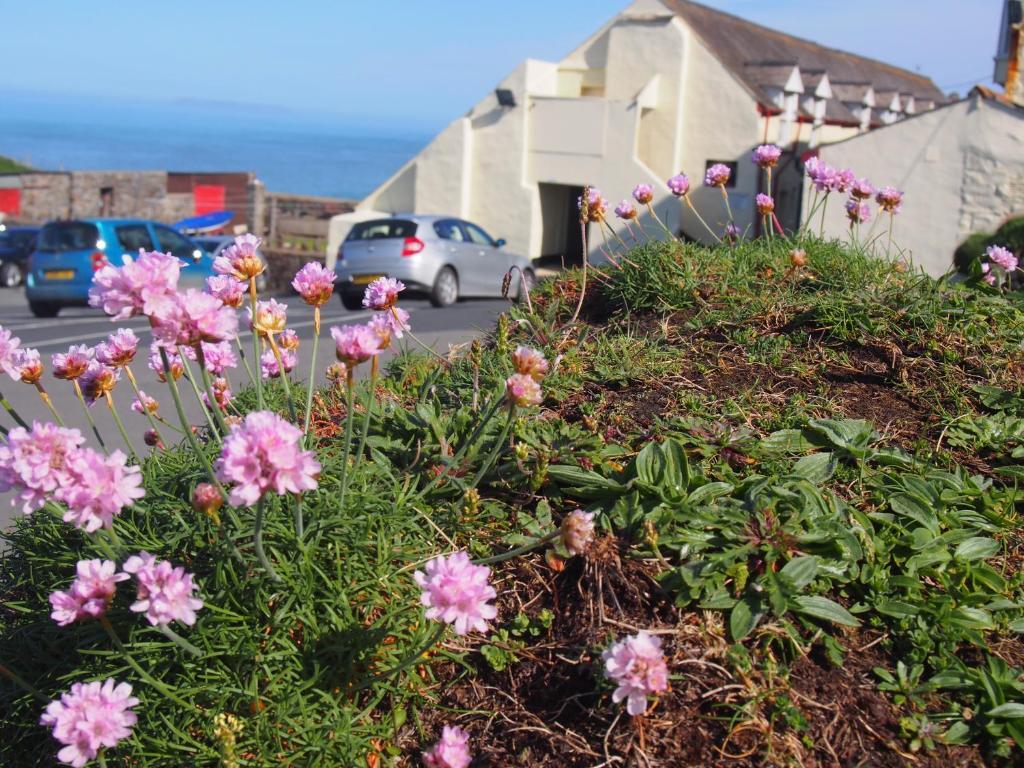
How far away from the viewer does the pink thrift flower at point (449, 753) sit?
2.26 m

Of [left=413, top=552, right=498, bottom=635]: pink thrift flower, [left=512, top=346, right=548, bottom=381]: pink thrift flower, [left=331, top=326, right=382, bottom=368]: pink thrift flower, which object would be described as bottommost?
[left=413, top=552, right=498, bottom=635]: pink thrift flower

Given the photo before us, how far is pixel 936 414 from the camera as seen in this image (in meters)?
3.55

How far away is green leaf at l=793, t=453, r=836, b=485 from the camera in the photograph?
120 inches

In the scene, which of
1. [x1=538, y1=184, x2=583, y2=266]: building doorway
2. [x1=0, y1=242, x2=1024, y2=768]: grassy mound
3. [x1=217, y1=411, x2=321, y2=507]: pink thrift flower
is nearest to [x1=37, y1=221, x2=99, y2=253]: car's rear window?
[x1=538, y1=184, x2=583, y2=266]: building doorway

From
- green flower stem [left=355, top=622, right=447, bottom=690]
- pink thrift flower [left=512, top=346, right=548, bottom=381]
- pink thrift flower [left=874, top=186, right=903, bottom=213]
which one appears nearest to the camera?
green flower stem [left=355, top=622, right=447, bottom=690]

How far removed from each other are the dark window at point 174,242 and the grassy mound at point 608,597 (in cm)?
1802

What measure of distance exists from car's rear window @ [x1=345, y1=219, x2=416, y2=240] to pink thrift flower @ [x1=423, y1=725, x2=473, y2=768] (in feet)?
53.2

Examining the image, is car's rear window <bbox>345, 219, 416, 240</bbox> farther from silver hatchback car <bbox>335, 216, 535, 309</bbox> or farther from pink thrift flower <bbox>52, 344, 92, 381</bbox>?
pink thrift flower <bbox>52, 344, 92, 381</bbox>

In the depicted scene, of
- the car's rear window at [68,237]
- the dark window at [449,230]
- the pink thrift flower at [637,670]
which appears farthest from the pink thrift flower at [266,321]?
the car's rear window at [68,237]

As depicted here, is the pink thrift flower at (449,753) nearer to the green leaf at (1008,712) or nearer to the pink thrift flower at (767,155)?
the green leaf at (1008,712)

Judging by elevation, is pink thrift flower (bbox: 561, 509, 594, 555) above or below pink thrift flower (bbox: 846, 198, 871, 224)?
below

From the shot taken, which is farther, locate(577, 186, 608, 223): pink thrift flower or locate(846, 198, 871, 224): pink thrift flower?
locate(846, 198, 871, 224): pink thrift flower

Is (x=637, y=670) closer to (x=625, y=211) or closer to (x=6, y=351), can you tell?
(x=6, y=351)

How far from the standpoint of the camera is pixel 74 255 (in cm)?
1919
